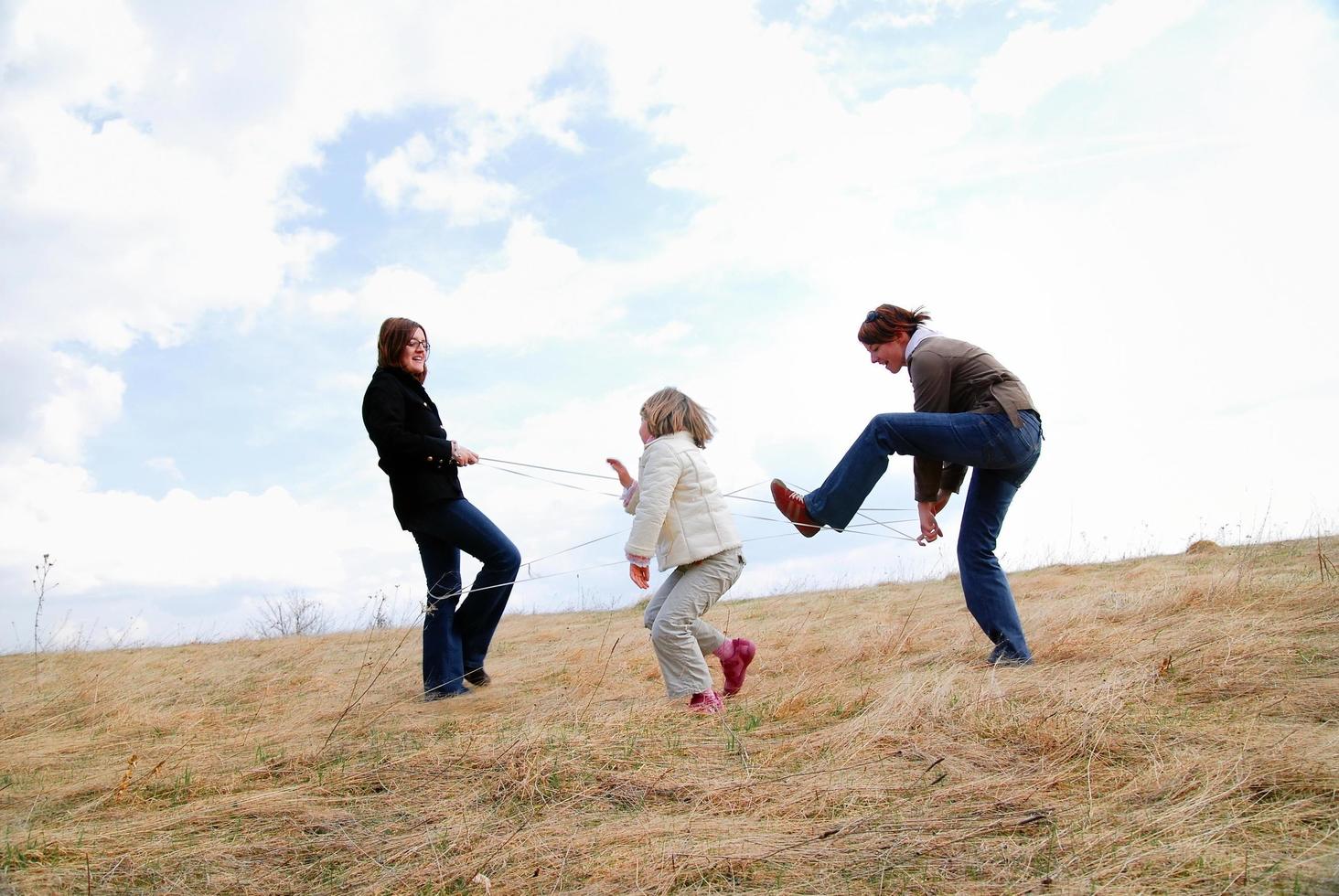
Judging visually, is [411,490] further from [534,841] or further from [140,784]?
[534,841]

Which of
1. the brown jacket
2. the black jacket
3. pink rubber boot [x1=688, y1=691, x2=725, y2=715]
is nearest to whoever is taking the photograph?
pink rubber boot [x1=688, y1=691, x2=725, y2=715]

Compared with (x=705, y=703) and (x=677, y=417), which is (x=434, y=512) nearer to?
(x=677, y=417)

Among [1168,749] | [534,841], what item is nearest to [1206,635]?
[1168,749]

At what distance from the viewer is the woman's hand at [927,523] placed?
A: 15.5 feet

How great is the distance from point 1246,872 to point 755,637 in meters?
5.00

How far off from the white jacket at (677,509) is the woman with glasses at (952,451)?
32 centimetres

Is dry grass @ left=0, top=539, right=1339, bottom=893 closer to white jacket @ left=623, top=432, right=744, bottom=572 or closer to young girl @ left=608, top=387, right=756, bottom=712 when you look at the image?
young girl @ left=608, top=387, right=756, bottom=712

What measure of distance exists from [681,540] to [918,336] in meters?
1.56

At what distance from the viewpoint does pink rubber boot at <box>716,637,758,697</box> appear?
15.0 ft

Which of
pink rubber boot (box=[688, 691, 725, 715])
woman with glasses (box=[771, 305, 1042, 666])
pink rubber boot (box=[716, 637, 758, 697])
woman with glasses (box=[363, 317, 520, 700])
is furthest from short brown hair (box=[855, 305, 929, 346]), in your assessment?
woman with glasses (box=[363, 317, 520, 700])

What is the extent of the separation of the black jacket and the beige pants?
145 cm

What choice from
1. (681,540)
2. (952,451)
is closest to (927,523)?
(952,451)

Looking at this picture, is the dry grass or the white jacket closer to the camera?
the dry grass

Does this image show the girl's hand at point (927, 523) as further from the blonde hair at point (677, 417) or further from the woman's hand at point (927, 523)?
the blonde hair at point (677, 417)
